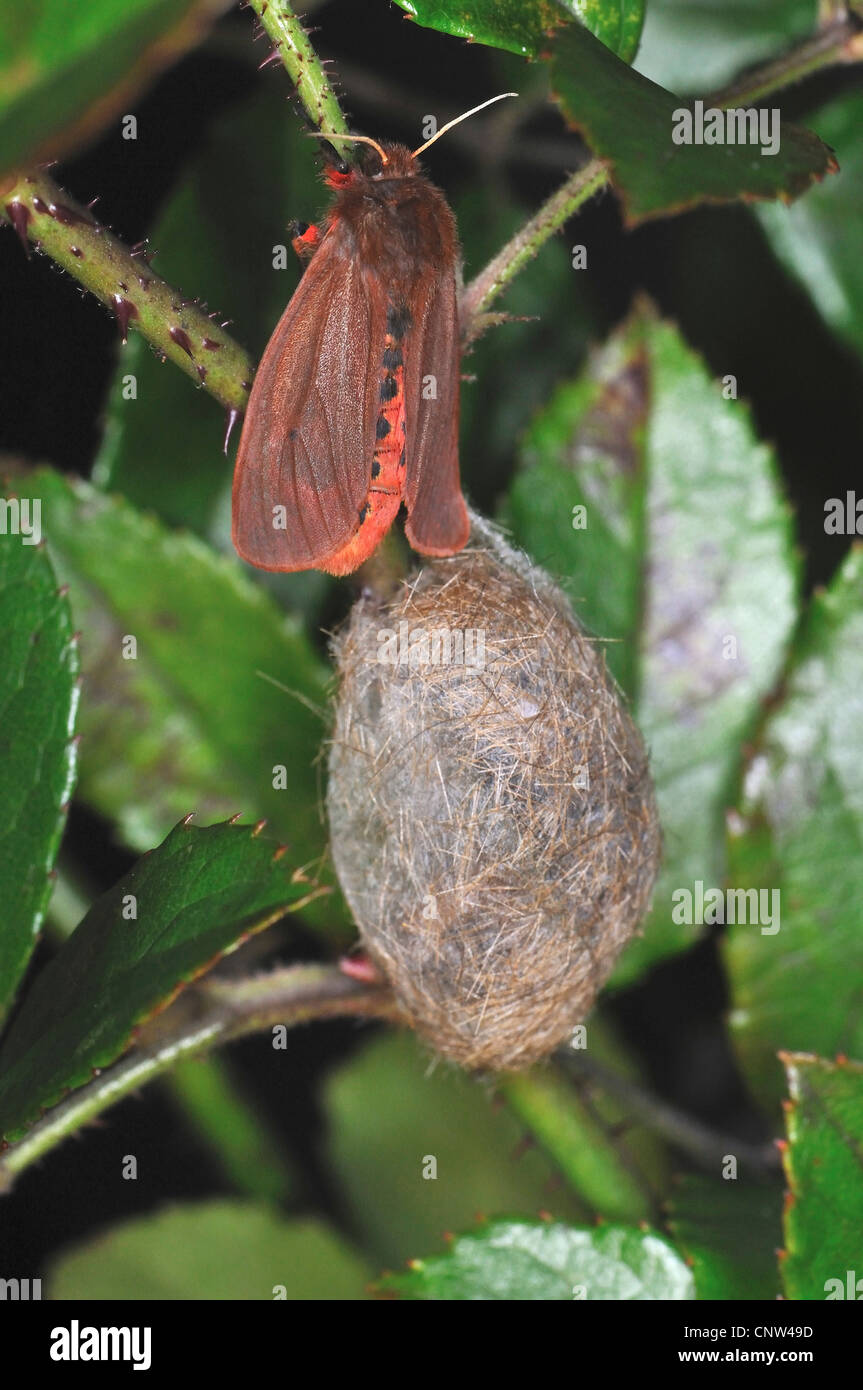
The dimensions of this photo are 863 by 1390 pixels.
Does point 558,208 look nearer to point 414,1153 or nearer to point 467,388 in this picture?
point 467,388

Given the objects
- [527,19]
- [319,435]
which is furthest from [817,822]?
[527,19]

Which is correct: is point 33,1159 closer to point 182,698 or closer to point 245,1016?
point 245,1016

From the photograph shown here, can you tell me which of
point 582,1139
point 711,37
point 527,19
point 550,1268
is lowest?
point 550,1268

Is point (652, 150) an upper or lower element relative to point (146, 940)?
upper

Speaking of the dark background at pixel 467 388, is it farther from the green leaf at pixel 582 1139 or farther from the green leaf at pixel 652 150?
the green leaf at pixel 652 150

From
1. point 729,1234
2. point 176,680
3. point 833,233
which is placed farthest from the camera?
point 833,233

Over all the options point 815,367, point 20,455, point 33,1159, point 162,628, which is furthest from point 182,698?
point 815,367
